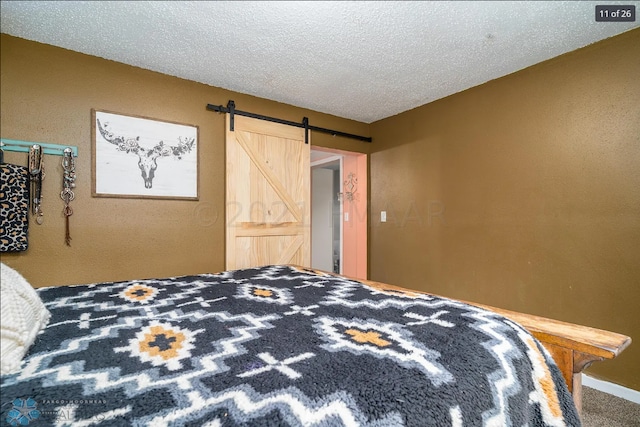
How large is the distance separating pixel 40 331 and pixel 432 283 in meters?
2.95

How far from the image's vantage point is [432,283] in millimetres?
3084

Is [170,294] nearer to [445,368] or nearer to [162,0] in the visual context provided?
[445,368]

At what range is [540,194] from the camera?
2336 mm

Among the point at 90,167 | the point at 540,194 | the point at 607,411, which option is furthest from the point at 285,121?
the point at 607,411

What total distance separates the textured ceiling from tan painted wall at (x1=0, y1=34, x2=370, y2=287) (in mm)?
141

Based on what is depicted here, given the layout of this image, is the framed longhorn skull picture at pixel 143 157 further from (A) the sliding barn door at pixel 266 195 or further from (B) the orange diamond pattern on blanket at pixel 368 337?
(B) the orange diamond pattern on blanket at pixel 368 337

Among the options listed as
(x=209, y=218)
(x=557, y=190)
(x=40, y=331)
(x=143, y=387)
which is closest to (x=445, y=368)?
(x=143, y=387)

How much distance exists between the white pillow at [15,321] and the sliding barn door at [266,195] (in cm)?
181

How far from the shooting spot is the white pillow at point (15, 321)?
762mm

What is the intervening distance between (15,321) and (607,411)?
114 inches

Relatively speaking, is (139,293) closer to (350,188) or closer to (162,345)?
(162,345)

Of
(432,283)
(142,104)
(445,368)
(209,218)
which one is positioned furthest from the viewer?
(432,283)

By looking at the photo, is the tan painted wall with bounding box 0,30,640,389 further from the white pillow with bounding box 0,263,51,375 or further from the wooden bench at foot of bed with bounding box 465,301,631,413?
the white pillow with bounding box 0,263,51,375

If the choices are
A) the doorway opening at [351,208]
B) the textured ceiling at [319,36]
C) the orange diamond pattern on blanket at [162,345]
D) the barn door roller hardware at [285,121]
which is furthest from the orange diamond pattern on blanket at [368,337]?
the doorway opening at [351,208]
